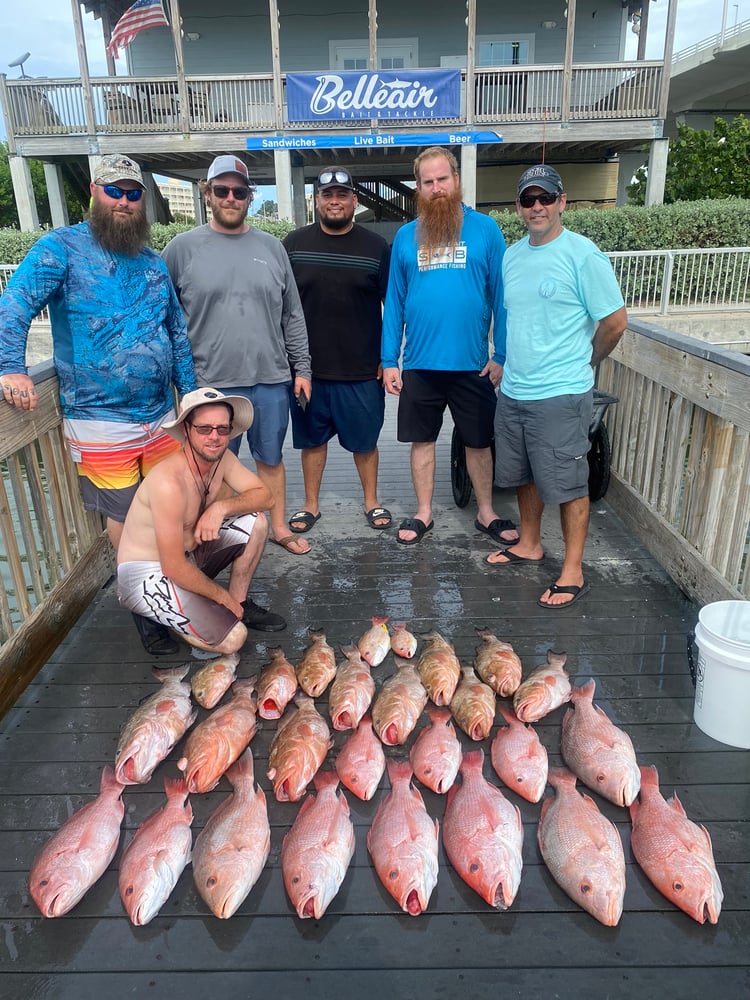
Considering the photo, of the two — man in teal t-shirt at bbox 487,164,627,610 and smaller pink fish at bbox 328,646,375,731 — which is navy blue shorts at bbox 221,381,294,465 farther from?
smaller pink fish at bbox 328,646,375,731

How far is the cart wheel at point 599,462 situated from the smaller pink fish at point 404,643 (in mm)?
2011

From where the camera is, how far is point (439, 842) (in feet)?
6.80

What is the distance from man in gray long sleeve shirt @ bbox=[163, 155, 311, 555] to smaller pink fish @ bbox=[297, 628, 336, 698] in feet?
4.05

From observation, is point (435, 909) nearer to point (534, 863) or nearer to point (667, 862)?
point (534, 863)

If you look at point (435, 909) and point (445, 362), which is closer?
point (435, 909)

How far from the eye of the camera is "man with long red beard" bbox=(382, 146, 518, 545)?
3.57 metres

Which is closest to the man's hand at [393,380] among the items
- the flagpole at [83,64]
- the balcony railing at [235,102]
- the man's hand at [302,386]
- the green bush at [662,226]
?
the man's hand at [302,386]

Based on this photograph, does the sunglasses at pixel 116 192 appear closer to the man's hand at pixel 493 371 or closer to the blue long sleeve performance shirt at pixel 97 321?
the blue long sleeve performance shirt at pixel 97 321

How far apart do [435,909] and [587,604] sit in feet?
5.99

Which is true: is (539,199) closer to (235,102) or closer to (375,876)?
(375,876)

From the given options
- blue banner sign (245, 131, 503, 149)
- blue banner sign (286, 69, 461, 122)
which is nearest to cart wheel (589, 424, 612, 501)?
blue banner sign (245, 131, 503, 149)

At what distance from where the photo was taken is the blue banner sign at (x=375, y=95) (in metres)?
13.7

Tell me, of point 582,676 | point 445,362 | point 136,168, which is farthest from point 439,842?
point 136,168

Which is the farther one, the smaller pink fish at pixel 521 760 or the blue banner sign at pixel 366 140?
the blue banner sign at pixel 366 140
